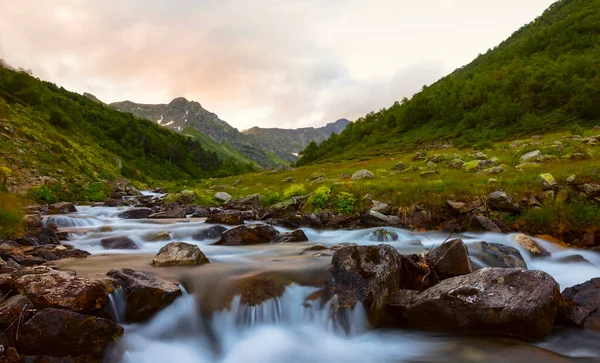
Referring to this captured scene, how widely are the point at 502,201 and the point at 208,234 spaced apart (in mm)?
12245

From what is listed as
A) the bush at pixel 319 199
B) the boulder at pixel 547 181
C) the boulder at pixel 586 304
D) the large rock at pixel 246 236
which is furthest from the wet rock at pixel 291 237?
the boulder at pixel 547 181

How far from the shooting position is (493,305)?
254 inches

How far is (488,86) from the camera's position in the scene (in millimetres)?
70688

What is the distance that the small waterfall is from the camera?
6363 mm

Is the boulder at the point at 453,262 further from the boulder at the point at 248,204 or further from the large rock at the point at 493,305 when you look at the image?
the boulder at the point at 248,204

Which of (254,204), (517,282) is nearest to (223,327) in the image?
(517,282)

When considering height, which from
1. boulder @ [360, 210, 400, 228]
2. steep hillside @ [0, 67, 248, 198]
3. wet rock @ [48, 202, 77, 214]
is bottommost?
boulder @ [360, 210, 400, 228]

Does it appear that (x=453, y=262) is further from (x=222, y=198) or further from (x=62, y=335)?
(x=222, y=198)

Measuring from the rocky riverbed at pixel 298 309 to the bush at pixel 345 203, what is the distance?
7.76m

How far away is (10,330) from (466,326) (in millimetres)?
7604

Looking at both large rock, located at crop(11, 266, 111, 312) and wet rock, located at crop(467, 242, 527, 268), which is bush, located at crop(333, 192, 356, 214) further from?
large rock, located at crop(11, 266, 111, 312)

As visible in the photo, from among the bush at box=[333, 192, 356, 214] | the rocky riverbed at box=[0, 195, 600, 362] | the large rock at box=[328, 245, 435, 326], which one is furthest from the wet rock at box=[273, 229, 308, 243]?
the large rock at box=[328, 245, 435, 326]

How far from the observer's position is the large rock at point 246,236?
13.2 metres

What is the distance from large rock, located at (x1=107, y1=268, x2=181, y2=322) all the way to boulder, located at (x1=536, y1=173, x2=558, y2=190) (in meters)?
14.5
